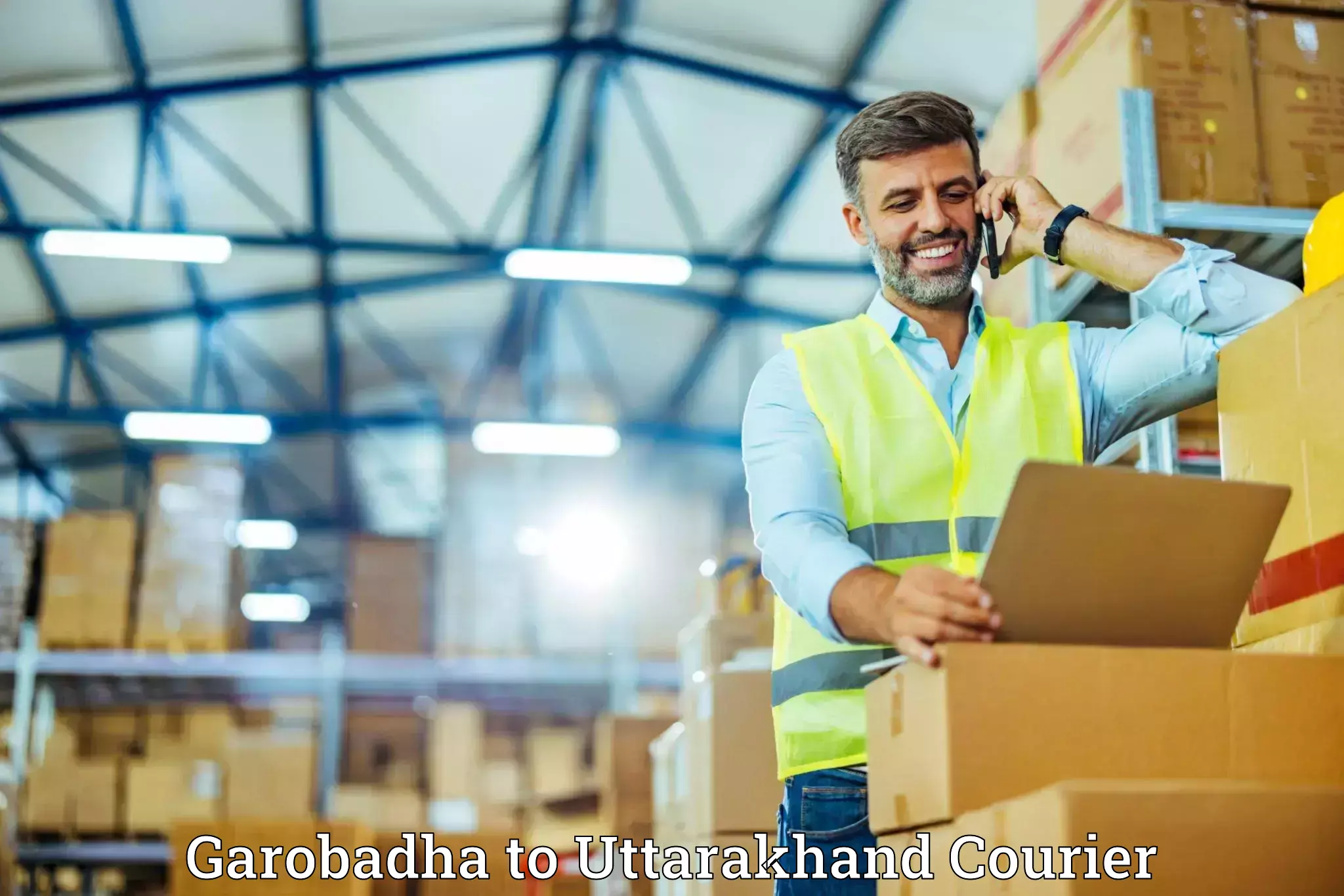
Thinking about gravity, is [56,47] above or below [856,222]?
above

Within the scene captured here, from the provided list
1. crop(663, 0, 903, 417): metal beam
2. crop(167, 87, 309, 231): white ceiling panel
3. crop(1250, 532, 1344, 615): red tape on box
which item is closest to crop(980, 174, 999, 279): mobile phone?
crop(1250, 532, 1344, 615): red tape on box

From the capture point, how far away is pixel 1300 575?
194 cm

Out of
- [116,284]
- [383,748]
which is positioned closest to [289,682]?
[383,748]

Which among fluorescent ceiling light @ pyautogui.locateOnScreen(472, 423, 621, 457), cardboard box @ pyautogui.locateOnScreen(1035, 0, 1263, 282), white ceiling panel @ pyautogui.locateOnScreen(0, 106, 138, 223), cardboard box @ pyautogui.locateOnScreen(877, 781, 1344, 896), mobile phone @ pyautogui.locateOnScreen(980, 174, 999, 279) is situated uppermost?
white ceiling panel @ pyautogui.locateOnScreen(0, 106, 138, 223)

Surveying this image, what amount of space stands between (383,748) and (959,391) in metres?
8.38

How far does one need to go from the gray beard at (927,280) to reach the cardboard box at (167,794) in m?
7.74

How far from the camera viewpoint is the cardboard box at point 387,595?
9.89 meters

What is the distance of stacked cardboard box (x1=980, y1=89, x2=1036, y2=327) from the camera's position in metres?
3.78

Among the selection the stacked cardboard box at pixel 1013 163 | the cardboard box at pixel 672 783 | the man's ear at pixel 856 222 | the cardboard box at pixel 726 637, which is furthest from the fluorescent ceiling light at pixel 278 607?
the man's ear at pixel 856 222

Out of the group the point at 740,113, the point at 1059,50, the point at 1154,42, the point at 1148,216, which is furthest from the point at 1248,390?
the point at 740,113

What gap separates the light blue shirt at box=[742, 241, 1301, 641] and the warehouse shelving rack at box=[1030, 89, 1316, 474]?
0.87 metres

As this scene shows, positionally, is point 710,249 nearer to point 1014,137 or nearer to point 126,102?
point 126,102

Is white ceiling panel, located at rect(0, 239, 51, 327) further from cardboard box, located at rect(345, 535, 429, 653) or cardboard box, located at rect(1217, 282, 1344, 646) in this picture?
cardboard box, located at rect(1217, 282, 1344, 646)

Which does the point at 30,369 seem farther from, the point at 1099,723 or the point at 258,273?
the point at 1099,723
